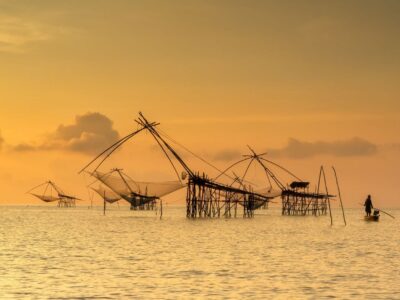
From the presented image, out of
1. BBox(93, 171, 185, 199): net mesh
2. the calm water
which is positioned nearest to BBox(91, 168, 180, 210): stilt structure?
BBox(93, 171, 185, 199): net mesh

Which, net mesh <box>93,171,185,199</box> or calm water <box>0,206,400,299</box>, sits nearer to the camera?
calm water <box>0,206,400,299</box>

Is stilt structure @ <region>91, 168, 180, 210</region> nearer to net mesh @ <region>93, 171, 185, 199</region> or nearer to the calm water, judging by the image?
net mesh @ <region>93, 171, 185, 199</region>

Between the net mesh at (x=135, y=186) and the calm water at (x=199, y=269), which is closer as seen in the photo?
the calm water at (x=199, y=269)

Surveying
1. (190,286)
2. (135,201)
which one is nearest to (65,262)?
(190,286)

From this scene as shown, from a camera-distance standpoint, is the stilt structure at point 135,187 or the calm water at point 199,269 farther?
the stilt structure at point 135,187

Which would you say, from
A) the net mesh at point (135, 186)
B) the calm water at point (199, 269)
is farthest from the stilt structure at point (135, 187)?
the calm water at point (199, 269)

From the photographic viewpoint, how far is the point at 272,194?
83.9 m

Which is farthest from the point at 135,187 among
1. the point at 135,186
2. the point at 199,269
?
the point at 199,269

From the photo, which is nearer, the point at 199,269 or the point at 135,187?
the point at 199,269

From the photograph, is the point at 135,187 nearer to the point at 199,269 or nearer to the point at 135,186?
the point at 135,186

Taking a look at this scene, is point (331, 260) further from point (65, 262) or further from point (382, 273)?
point (65, 262)

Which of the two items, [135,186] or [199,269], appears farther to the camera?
[135,186]

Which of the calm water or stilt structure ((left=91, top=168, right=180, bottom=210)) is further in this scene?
stilt structure ((left=91, top=168, right=180, bottom=210))

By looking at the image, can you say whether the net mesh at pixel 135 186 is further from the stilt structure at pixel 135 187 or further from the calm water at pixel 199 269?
the calm water at pixel 199 269
